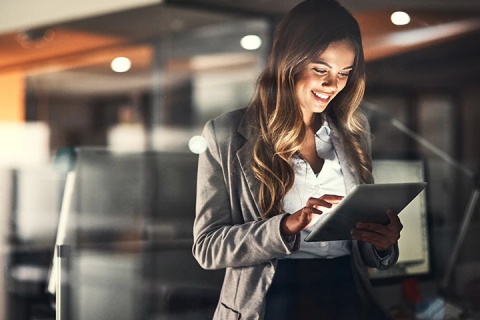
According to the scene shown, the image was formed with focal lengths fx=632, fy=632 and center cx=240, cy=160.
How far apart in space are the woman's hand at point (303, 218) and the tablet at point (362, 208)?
0.08 feet

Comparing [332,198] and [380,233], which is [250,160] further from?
[380,233]

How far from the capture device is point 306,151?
1836 millimetres

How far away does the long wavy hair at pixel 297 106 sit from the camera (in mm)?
1821

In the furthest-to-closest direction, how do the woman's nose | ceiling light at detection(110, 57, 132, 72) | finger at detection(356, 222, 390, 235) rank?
ceiling light at detection(110, 57, 132, 72)
the woman's nose
finger at detection(356, 222, 390, 235)

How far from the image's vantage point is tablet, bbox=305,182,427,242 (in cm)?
160

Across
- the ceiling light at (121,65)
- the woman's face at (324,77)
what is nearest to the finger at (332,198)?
the woman's face at (324,77)

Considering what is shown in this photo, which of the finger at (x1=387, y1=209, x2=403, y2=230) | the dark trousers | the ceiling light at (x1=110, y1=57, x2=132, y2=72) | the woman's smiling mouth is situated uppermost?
the ceiling light at (x1=110, y1=57, x2=132, y2=72)

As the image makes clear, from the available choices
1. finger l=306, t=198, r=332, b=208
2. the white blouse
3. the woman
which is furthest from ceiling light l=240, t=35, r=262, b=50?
finger l=306, t=198, r=332, b=208

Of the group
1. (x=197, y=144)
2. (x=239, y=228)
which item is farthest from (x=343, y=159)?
(x=197, y=144)

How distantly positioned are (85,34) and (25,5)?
0.42 metres

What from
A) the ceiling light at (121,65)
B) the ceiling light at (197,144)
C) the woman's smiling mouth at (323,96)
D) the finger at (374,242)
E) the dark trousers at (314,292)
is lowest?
the dark trousers at (314,292)

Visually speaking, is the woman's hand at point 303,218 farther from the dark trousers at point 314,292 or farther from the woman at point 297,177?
the dark trousers at point 314,292

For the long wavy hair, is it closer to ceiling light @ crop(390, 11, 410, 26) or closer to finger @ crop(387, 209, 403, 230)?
finger @ crop(387, 209, 403, 230)

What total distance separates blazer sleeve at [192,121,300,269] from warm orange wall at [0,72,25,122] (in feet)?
5.22
